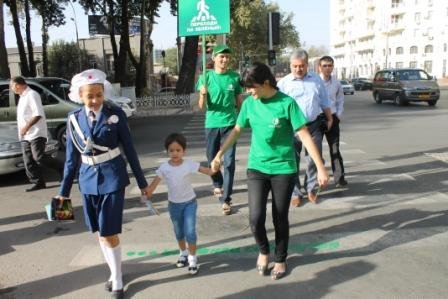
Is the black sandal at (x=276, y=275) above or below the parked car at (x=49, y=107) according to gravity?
below

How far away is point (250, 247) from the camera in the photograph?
4820mm

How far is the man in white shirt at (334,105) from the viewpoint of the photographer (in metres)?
6.77

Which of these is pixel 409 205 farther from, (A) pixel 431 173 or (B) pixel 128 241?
(B) pixel 128 241

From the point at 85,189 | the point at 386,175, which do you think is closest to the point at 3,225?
the point at 85,189

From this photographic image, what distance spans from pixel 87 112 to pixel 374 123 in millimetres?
13287

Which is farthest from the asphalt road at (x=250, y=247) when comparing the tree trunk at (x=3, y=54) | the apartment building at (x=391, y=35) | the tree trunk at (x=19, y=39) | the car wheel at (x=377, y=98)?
the apartment building at (x=391, y=35)

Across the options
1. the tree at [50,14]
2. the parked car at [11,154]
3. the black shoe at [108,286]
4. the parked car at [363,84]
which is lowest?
the parked car at [363,84]

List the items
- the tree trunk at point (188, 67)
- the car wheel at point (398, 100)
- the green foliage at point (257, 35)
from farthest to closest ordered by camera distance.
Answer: the green foliage at point (257, 35) → the tree trunk at point (188, 67) → the car wheel at point (398, 100)

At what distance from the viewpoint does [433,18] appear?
255ft

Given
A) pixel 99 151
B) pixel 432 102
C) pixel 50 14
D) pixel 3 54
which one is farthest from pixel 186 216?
pixel 50 14

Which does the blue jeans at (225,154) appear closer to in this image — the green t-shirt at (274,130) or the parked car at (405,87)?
the green t-shirt at (274,130)

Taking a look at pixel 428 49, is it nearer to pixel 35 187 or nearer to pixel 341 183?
pixel 341 183

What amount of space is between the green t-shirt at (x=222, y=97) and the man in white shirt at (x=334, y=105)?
1478mm

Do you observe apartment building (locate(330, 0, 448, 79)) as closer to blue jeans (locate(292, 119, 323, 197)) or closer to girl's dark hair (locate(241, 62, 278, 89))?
blue jeans (locate(292, 119, 323, 197))
